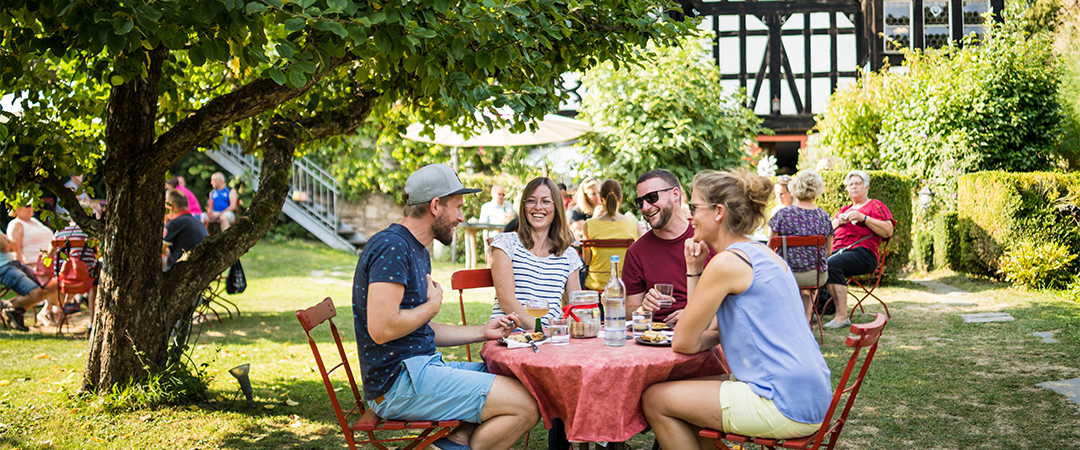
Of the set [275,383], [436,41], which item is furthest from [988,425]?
[275,383]

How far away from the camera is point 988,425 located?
155 inches

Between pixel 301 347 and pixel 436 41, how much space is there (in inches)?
165

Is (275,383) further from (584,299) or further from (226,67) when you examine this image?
(584,299)

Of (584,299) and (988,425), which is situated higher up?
(584,299)

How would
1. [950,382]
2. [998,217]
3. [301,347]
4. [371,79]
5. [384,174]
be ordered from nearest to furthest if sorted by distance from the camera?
1. [371,79]
2. [950,382]
3. [301,347]
4. [998,217]
5. [384,174]

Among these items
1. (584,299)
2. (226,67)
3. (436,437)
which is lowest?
(436,437)

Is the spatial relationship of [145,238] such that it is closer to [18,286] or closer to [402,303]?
[402,303]

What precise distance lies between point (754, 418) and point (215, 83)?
4.68 meters

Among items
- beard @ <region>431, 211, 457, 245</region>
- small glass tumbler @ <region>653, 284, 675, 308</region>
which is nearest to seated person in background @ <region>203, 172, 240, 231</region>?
beard @ <region>431, 211, 457, 245</region>

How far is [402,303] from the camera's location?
2.76 meters

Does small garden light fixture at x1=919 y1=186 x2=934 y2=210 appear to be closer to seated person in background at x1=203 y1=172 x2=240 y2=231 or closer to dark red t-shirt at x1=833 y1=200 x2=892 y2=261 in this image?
dark red t-shirt at x1=833 y1=200 x2=892 y2=261

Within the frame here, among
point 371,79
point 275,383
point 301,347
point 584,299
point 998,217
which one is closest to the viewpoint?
point 584,299

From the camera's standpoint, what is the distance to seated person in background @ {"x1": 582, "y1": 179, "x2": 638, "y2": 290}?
215 inches

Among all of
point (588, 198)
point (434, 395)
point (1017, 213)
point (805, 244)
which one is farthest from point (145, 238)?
point (1017, 213)
